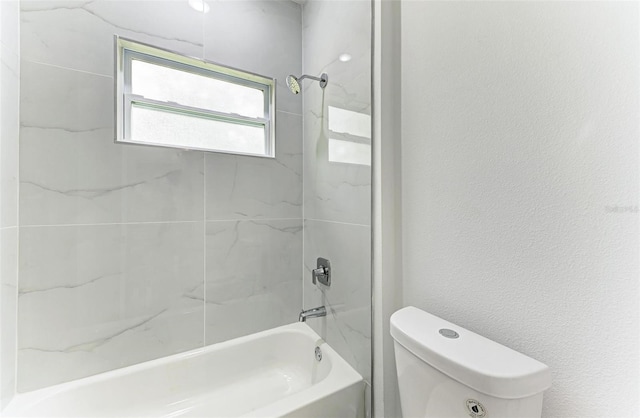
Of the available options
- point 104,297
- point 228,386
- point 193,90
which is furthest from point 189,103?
point 228,386

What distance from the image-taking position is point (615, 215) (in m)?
0.52

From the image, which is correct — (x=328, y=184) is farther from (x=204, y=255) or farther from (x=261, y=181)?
(x=204, y=255)

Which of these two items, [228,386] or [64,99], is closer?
[64,99]

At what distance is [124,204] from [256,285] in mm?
791

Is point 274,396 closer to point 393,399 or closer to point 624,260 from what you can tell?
point 393,399

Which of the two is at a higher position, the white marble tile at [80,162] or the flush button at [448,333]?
the white marble tile at [80,162]

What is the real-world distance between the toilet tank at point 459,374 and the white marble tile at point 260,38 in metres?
1.40

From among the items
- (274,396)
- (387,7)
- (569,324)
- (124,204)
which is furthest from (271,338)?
(387,7)

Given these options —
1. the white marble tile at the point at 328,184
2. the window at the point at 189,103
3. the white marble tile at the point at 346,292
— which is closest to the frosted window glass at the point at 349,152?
the white marble tile at the point at 328,184

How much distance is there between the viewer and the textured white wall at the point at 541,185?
0.52 meters

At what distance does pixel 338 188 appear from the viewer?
4.28 ft

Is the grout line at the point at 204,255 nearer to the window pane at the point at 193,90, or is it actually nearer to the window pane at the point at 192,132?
the window pane at the point at 192,132

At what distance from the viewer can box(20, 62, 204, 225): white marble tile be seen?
108 centimetres

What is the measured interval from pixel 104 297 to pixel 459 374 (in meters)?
1.44
